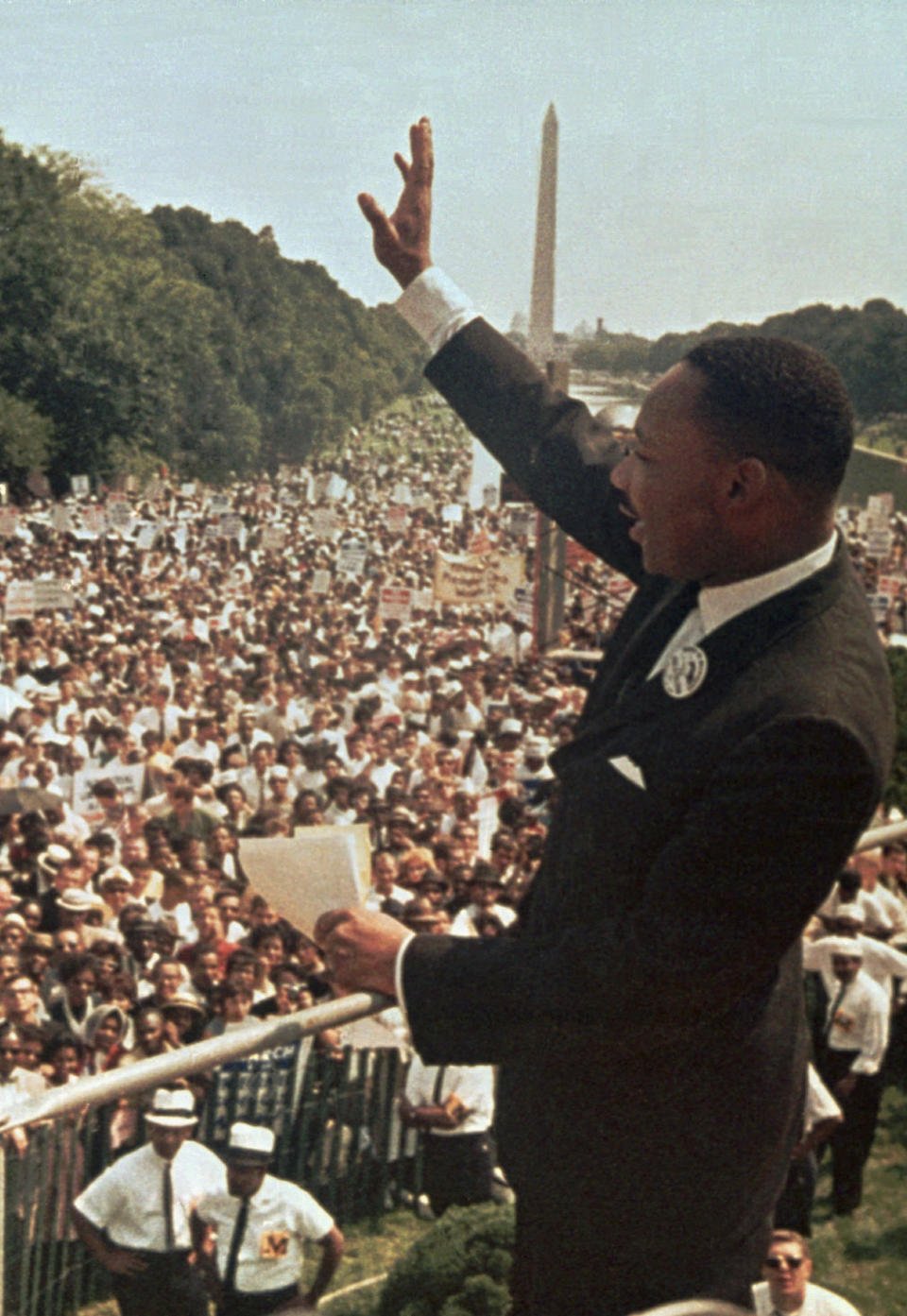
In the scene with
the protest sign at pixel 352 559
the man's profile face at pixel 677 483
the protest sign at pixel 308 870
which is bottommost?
the protest sign at pixel 352 559

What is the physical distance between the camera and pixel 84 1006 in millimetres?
7512

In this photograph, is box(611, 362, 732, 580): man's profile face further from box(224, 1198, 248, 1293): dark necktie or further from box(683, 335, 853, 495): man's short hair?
box(224, 1198, 248, 1293): dark necktie

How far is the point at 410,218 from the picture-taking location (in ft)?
7.30

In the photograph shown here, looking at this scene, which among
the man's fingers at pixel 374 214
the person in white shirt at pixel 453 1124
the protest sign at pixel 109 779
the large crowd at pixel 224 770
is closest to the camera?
the man's fingers at pixel 374 214

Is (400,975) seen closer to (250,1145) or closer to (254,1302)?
(254,1302)

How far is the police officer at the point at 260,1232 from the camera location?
2.38 m

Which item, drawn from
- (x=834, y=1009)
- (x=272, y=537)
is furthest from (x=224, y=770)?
(x=272, y=537)

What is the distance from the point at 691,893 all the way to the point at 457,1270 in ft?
5.57

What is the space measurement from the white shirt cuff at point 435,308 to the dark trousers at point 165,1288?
137cm

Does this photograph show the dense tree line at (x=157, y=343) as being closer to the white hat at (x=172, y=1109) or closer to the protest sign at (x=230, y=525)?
the protest sign at (x=230, y=525)

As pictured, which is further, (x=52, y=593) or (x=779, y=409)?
(x=52, y=593)

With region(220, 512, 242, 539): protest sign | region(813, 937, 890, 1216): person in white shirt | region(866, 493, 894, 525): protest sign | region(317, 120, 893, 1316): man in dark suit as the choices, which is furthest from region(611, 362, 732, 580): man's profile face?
region(220, 512, 242, 539): protest sign

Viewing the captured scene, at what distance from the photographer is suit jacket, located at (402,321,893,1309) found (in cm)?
148

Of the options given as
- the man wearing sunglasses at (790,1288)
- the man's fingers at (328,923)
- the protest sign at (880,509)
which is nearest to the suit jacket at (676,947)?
the man's fingers at (328,923)
